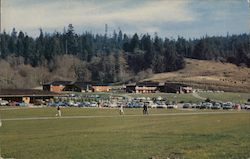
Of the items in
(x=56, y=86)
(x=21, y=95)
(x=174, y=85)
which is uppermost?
(x=56, y=86)

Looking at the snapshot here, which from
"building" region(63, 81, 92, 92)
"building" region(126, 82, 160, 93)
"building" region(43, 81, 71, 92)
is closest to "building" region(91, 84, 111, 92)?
"building" region(63, 81, 92, 92)

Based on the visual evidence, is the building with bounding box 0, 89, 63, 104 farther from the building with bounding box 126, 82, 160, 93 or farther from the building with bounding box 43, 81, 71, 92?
the building with bounding box 126, 82, 160, 93

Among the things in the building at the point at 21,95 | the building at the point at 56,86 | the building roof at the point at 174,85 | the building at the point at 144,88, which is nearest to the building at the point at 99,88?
the building at the point at 144,88

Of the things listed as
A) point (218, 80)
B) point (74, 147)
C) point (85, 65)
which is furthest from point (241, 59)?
point (74, 147)

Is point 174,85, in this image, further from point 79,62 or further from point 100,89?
point 79,62

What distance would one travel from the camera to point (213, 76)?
577 ft

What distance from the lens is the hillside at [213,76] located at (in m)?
148

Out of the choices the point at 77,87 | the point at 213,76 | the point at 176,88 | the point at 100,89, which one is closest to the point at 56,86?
the point at 77,87

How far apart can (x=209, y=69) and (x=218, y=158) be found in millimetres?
178190

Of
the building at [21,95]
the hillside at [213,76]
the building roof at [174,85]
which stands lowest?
the building at [21,95]

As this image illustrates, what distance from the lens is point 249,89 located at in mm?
134625

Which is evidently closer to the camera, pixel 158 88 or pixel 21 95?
pixel 21 95

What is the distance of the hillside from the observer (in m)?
148

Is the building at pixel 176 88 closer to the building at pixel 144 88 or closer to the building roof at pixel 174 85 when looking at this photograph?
the building roof at pixel 174 85
